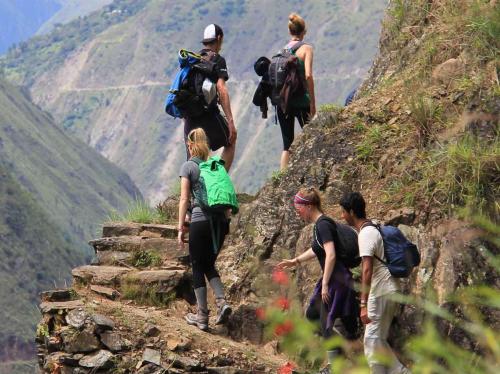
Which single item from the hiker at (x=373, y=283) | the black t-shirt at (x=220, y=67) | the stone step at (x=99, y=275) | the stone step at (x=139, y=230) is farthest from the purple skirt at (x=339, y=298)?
the stone step at (x=139, y=230)

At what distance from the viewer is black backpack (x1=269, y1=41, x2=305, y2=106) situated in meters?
11.8

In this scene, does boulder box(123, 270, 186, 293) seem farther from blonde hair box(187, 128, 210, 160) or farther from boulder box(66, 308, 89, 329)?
blonde hair box(187, 128, 210, 160)

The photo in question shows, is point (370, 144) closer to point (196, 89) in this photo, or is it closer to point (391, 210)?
point (391, 210)

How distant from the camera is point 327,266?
8.13 metres

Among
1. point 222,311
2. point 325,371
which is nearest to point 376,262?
point 325,371

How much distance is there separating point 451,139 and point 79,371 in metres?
3.88

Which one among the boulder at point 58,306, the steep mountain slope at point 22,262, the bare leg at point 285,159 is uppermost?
the bare leg at point 285,159

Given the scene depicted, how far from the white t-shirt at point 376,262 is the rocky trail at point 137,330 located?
1941 mm

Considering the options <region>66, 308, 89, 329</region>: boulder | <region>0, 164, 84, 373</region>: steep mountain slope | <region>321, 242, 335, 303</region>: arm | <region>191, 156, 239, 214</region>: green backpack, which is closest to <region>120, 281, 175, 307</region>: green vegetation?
<region>66, 308, 89, 329</region>: boulder

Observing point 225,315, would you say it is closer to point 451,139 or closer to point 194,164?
point 194,164

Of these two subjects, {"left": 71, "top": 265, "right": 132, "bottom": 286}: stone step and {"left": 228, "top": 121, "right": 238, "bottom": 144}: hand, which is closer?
{"left": 71, "top": 265, "right": 132, "bottom": 286}: stone step

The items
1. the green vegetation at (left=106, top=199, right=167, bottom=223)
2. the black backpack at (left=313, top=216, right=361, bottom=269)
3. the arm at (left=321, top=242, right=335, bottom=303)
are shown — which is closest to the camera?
the arm at (left=321, top=242, right=335, bottom=303)

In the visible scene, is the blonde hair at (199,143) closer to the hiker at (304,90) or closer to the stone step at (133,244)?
the hiker at (304,90)

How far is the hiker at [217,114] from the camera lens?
11.3 metres
